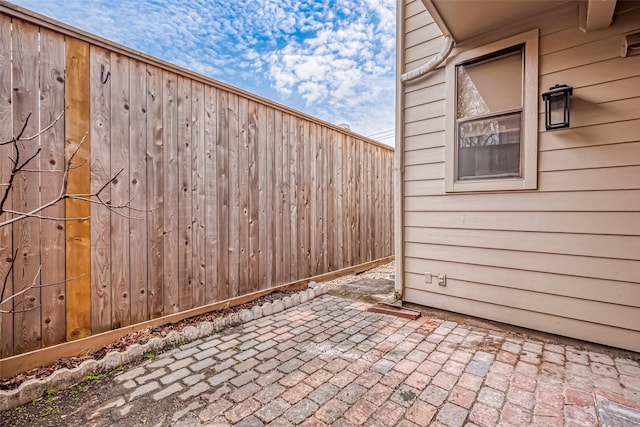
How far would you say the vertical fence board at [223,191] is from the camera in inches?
112

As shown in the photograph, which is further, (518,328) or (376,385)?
(518,328)

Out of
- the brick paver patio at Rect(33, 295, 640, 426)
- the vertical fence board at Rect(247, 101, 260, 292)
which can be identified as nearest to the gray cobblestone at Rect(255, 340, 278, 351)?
the brick paver patio at Rect(33, 295, 640, 426)

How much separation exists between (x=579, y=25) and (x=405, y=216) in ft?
6.51

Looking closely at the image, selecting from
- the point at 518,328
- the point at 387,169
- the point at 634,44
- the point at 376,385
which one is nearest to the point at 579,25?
the point at 634,44

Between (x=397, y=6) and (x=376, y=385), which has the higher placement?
(x=397, y=6)

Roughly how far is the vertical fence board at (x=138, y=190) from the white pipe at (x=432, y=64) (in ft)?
→ 8.02

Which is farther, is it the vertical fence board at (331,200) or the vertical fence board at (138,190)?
the vertical fence board at (331,200)

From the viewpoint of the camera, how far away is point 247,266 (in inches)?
123

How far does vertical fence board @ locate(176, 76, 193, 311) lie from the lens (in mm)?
2549

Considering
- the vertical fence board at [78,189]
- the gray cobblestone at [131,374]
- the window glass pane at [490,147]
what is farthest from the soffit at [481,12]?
→ the gray cobblestone at [131,374]

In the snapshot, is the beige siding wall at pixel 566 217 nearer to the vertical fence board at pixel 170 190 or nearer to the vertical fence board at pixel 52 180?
the vertical fence board at pixel 170 190

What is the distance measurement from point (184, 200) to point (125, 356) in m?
1.29

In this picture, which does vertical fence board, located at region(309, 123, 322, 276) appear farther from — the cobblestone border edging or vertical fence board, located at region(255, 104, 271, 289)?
the cobblestone border edging

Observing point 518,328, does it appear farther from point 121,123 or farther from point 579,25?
point 121,123
